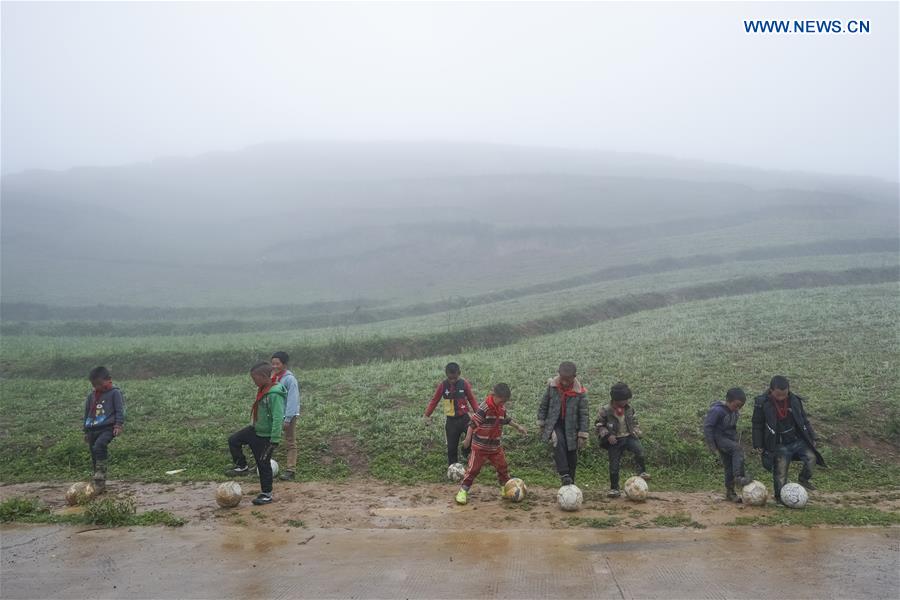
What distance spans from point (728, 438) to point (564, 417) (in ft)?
7.66

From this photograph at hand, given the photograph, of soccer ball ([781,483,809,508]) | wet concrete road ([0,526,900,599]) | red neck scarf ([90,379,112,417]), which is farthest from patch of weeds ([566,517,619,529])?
red neck scarf ([90,379,112,417])

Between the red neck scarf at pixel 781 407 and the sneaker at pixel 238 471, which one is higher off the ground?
the red neck scarf at pixel 781 407

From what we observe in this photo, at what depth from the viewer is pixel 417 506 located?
8938 mm

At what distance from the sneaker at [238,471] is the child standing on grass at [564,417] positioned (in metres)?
4.87

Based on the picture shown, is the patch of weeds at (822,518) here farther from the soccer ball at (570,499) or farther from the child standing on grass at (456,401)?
the child standing on grass at (456,401)

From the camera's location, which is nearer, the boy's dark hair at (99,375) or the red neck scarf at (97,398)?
the boy's dark hair at (99,375)

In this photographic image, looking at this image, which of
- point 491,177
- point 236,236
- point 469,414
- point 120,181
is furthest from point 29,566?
point 120,181

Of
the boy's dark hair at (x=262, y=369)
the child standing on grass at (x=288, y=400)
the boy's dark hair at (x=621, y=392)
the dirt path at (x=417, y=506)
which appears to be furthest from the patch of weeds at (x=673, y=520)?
the child standing on grass at (x=288, y=400)

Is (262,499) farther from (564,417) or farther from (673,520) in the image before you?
(673,520)

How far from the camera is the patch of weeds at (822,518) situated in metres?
7.59

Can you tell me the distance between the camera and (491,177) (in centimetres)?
8494

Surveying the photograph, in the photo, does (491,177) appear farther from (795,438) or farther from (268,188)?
(795,438)

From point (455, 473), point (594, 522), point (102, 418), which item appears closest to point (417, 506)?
point (455, 473)

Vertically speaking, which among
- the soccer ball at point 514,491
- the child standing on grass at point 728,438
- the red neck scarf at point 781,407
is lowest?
the soccer ball at point 514,491
